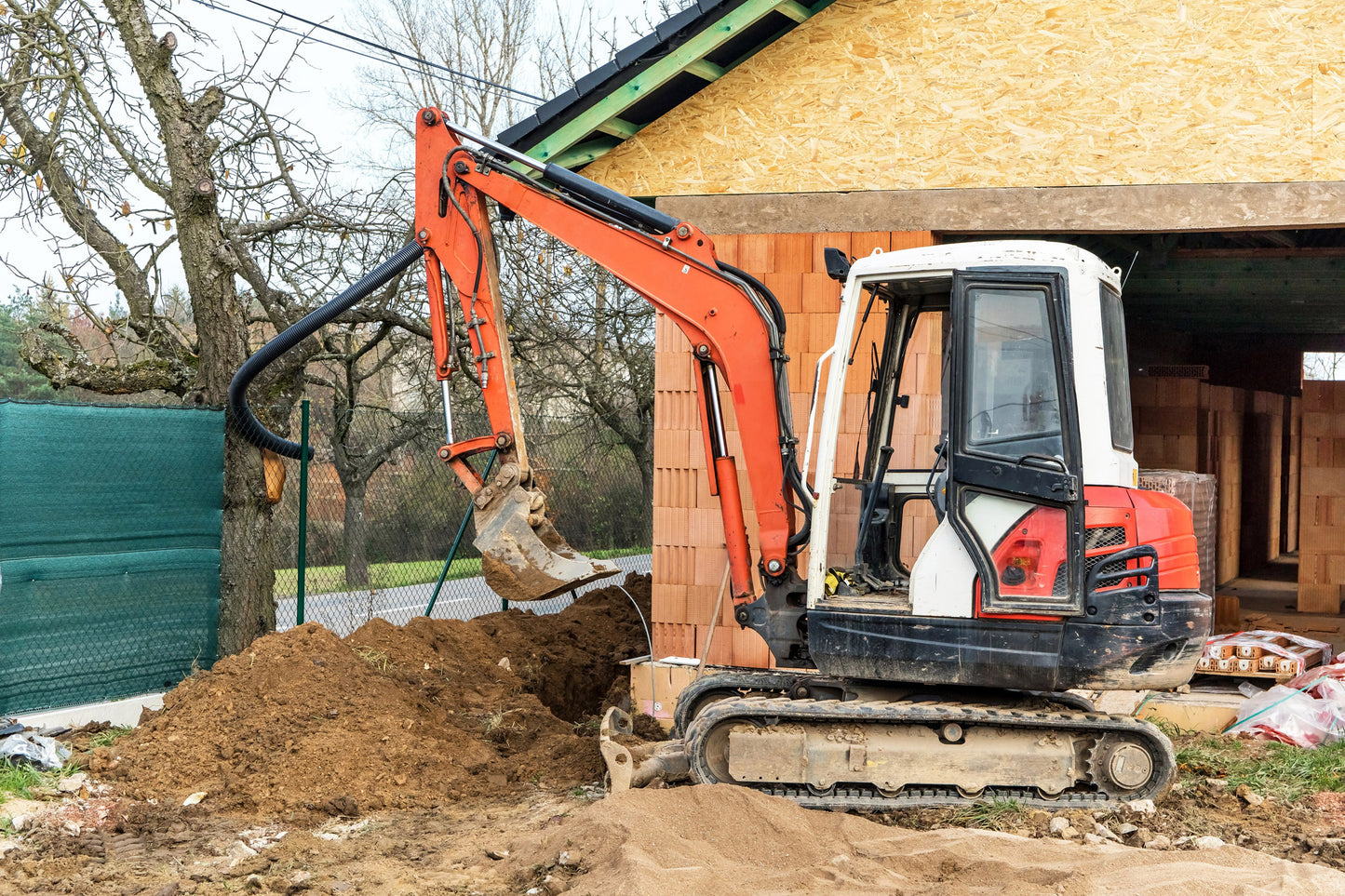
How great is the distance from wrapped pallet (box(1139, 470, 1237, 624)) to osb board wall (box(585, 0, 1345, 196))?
2.65 m

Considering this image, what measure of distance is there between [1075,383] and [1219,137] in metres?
2.97

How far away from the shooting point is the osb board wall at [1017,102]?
7188 mm

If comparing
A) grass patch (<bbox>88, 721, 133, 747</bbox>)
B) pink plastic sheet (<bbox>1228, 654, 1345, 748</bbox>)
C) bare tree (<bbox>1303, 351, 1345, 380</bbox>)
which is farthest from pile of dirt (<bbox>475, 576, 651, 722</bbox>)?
bare tree (<bbox>1303, 351, 1345, 380</bbox>)

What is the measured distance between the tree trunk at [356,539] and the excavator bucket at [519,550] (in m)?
8.34

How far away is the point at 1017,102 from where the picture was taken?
7.52m

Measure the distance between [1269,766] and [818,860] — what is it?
10.9ft

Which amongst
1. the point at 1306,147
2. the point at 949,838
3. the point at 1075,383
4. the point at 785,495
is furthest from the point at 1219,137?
the point at 949,838

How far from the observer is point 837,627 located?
5.80 metres

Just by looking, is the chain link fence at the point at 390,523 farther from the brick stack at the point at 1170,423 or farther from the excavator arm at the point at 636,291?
the brick stack at the point at 1170,423

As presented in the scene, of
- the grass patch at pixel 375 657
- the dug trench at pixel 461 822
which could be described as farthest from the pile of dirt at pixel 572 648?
the grass patch at pixel 375 657

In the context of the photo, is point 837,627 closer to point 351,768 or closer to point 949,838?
point 949,838

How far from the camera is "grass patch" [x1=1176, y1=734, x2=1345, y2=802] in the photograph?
20.8 ft

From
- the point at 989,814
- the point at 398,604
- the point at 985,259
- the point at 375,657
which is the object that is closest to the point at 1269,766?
the point at 989,814

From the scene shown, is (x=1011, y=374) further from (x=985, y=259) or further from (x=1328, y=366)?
(x=1328, y=366)
